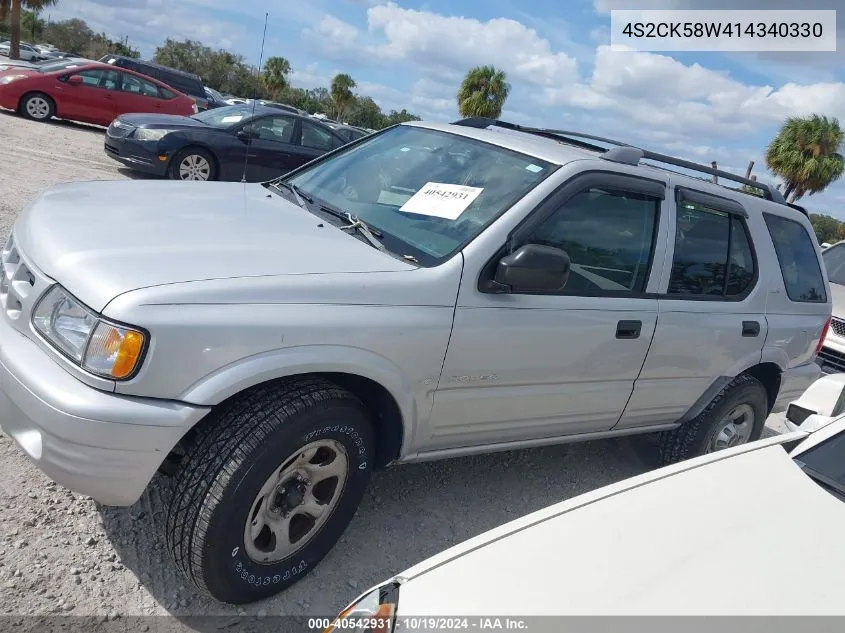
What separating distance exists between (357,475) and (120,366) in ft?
3.29

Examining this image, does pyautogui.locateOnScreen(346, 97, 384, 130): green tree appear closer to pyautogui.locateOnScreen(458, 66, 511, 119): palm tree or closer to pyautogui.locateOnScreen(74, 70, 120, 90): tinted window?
pyautogui.locateOnScreen(458, 66, 511, 119): palm tree

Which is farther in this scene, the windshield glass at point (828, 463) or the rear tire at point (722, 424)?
the rear tire at point (722, 424)

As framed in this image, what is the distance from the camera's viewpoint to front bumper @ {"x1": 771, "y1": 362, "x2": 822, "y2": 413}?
446 centimetres

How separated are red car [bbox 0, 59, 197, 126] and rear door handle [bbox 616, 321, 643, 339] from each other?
45.4 feet

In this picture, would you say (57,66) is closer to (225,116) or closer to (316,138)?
(225,116)

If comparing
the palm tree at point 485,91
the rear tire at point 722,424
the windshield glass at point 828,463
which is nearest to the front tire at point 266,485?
the windshield glass at point 828,463

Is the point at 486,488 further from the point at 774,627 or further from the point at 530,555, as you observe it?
the point at 774,627

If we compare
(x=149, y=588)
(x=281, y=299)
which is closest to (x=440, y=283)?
(x=281, y=299)

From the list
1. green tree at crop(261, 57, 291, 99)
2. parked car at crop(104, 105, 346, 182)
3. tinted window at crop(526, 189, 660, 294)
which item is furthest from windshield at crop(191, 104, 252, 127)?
green tree at crop(261, 57, 291, 99)

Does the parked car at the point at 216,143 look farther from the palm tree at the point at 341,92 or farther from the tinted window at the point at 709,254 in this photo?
the palm tree at the point at 341,92

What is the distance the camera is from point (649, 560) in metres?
1.80

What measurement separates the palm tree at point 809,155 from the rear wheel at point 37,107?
23.6m

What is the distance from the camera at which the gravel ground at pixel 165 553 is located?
2.47 m

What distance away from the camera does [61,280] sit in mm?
2328
